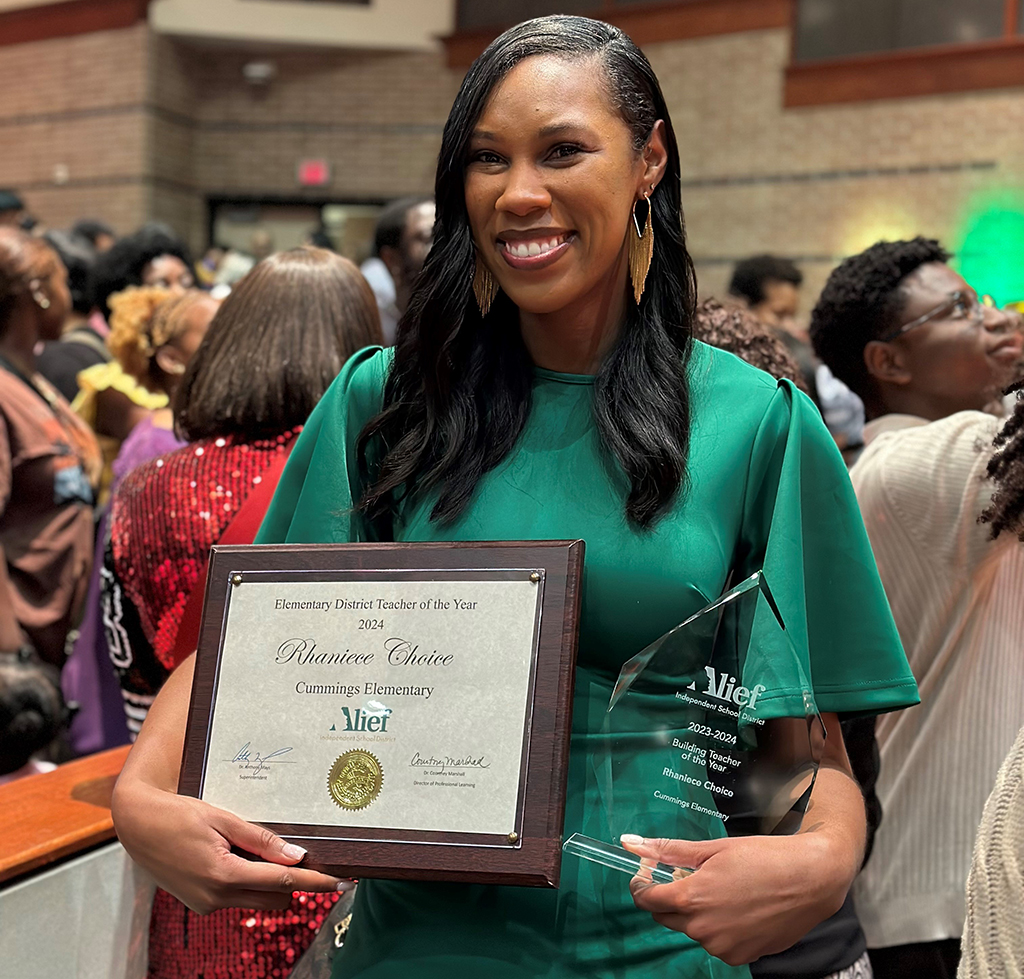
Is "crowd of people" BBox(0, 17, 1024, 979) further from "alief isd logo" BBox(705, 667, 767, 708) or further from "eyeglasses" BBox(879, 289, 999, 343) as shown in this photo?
"eyeglasses" BBox(879, 289, 999, 343)

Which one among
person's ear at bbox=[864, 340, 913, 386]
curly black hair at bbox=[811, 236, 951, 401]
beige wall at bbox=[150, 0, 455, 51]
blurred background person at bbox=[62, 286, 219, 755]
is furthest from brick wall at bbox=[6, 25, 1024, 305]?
person's ear at bbox=[864, 340, 913, 386]

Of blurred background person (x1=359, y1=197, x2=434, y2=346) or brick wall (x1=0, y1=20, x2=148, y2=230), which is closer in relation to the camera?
blurred background person (x1=359, y1=197, x2=434, y2=346)

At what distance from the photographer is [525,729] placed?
43.8 inches

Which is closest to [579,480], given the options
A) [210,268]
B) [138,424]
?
[138,424]

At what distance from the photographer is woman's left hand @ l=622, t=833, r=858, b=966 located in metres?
1.06

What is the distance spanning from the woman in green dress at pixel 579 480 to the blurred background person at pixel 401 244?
8.71 feet

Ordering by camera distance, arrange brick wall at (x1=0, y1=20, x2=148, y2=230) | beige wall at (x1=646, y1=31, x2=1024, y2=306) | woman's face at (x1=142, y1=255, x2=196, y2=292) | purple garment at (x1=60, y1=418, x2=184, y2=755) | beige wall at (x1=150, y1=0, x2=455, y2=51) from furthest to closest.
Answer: brick wall at (x1=0, y1=20, x2=148, y2=230)
beige wall at (x1=150, y1=0, x2=455, y2=51)
beige wall at (x1=646, y1=31, x2=1024, y2=306)
woman's face at (x1=142, y1=255, x2=196, y2=292)
purple garment at (x1=60, y1=418, x2=184, y2=755)

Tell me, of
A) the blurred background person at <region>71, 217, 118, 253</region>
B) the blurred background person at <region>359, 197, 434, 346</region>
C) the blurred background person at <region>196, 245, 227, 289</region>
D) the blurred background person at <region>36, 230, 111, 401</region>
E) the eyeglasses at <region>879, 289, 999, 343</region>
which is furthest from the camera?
the blurred background person at <region>71, 217, 118, 253</region>

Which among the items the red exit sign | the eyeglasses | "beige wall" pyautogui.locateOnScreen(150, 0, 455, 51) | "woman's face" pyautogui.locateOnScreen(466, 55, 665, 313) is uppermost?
"beige wall" pyautogui.locateOnScreen(150, 0, 455, 51)

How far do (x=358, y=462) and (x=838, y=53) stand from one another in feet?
31.2

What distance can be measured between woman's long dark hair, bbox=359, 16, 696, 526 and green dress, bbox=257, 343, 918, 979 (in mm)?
24

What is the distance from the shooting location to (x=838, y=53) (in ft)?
32.2

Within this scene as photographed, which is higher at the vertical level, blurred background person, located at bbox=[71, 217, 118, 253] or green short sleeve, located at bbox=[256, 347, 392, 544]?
green short sleeve, located at bbox=[256, 347, 392, 544]

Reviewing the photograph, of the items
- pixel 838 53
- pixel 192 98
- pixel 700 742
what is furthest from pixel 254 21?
pixel 700 742
